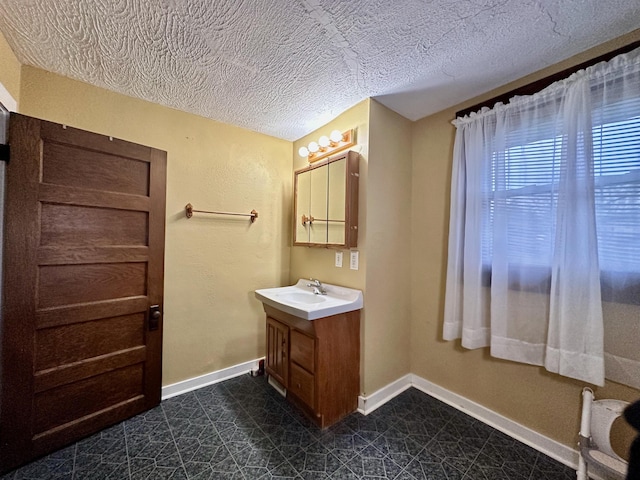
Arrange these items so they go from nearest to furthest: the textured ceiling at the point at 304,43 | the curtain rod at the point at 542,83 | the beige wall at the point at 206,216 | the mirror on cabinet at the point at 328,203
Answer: the textured ceiling at the point at 304,43, the curtain rod at the point at 542,83, the beige wall at the point at 206,216, the mirror on cabinet at the point at 328,203

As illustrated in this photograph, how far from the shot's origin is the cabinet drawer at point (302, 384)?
1731 millimetres

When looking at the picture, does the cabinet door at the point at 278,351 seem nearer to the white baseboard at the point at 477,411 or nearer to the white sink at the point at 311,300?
the white sink at the point at 311,300

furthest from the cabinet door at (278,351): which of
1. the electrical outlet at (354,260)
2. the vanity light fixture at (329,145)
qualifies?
the vanity light fixture at (329,145)

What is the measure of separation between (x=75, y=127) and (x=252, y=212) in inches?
53.1

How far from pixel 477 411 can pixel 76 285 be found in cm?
290

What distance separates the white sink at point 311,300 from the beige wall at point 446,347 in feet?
2.35

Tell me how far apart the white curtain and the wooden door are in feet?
7.59

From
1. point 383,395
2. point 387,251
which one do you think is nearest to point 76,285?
point 387,251

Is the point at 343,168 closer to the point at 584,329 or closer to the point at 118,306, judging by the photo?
the point at 584,329

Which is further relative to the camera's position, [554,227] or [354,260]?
[354,260]

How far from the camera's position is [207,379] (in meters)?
2.23

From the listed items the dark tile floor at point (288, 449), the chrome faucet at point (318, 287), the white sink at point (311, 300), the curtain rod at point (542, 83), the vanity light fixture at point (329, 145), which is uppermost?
the curtain rod at point (542, 83)

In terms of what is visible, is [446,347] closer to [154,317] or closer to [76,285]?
[154,317]

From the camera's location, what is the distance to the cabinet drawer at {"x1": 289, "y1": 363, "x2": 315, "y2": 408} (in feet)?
5.68
